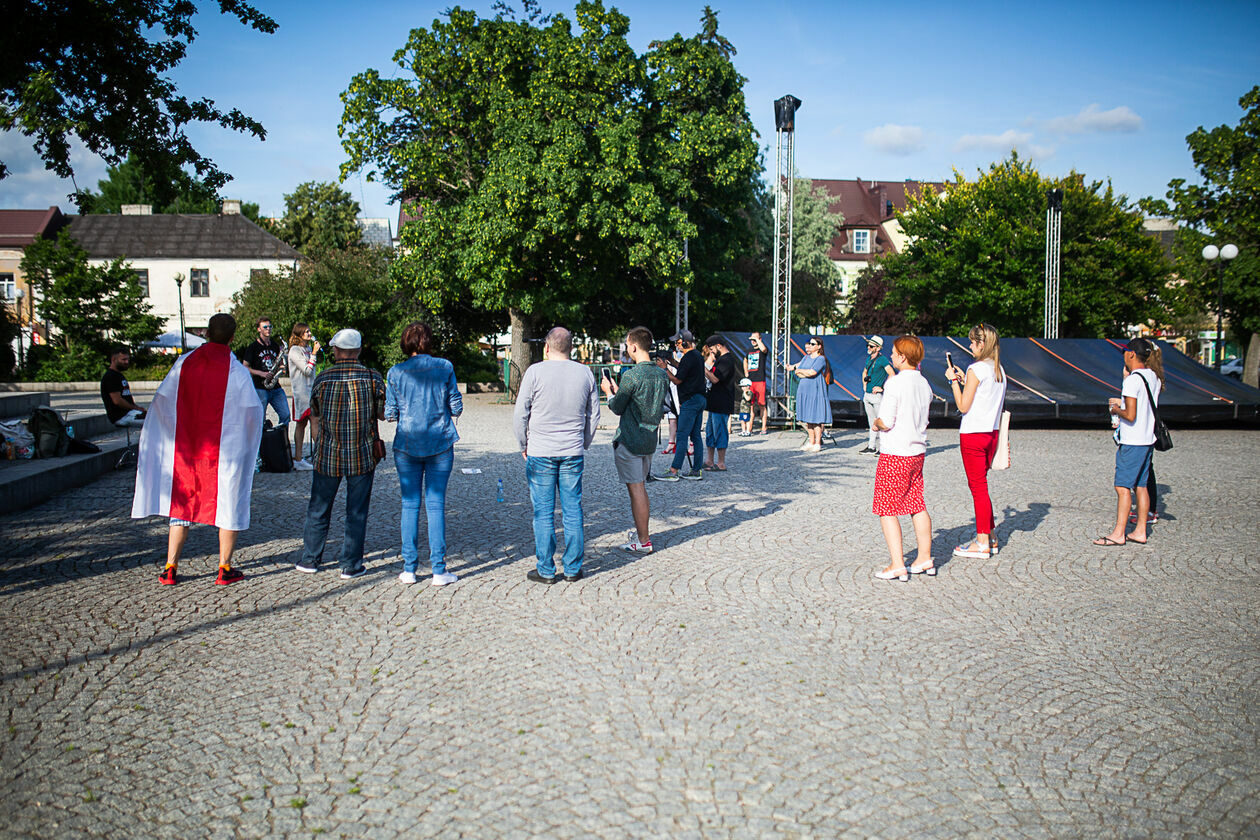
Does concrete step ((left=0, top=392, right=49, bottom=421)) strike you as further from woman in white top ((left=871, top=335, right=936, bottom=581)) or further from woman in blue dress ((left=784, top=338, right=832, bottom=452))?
woman in white top ((left=871, top=335, right=936, bottom=581))

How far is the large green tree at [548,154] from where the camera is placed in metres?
22.8

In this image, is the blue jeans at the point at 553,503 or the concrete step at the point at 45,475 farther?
the concrete step at the point at 45,475

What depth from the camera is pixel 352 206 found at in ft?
232

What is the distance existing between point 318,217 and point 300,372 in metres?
59.8

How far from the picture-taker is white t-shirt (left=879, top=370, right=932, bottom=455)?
6465 millimetres

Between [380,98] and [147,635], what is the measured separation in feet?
76.8

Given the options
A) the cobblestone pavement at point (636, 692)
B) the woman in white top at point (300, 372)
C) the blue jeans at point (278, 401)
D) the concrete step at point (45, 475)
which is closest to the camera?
the cobblestone pavement at point (636, 692)

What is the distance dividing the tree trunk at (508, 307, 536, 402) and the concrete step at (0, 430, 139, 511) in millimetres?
15226

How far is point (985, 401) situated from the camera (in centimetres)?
721

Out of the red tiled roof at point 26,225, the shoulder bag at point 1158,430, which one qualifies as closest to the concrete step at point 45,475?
the shoulder bag at point 1158,430

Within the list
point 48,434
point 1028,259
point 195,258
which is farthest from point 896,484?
point 195,258

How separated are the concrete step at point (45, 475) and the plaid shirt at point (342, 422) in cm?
452

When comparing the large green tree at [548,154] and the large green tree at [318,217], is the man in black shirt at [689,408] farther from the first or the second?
the large green tree at [318,217]

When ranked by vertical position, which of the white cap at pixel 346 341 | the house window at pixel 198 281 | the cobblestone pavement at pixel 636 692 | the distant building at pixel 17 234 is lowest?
the cobblestone pavement at pixel 636 692
